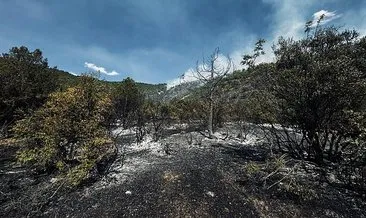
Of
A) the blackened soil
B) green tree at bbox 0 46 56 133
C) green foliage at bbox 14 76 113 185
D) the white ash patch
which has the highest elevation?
green tree at bbox 0 46 56 133

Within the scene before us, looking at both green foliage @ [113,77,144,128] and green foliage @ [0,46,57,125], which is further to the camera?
green foliage @ [113,77,144,128]

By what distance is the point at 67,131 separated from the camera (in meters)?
12.3

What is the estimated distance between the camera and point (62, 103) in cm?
1252

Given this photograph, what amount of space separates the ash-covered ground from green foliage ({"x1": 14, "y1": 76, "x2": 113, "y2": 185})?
898 millimetres

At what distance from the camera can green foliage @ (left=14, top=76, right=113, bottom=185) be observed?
39.6ft

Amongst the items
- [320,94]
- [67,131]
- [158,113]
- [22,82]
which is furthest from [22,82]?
[320,94]

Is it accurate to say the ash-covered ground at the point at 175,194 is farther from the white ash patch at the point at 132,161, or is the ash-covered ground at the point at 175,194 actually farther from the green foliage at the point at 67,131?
the green foliage at the point at 67,131

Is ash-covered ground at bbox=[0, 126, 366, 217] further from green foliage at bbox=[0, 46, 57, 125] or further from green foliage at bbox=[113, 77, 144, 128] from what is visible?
green foliage at bbox=[113, 77, 144, 128]

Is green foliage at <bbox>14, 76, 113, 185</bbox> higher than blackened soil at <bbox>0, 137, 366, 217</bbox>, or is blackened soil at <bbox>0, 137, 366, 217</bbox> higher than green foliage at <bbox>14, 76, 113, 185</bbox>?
green foliage at <bbox>14, 76, 113, 185</bbox>

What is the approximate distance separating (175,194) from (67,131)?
518 centimetres

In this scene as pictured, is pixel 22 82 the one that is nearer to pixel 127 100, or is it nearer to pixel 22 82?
pixel 22 82

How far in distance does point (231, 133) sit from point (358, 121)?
12.9 m

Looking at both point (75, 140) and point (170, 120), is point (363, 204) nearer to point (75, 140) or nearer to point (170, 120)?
point (75, 140)

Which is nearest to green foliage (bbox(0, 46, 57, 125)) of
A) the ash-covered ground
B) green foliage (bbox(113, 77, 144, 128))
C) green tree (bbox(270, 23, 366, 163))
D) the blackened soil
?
green foliage (bbox(113, 77, 144, 128))
